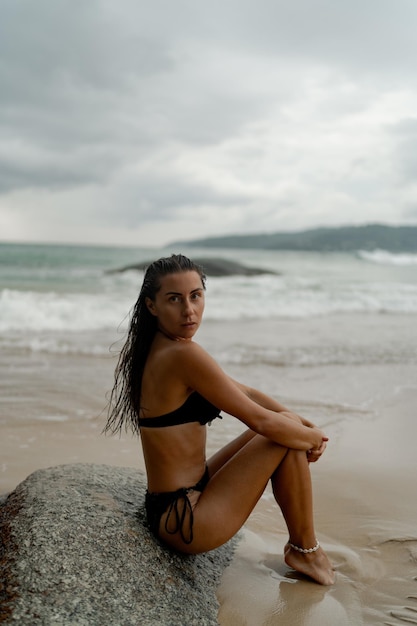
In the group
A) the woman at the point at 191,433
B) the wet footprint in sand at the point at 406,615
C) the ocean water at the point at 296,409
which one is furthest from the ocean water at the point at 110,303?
the wet footprint in sand at the point at 406,615

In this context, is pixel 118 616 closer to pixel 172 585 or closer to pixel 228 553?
pixel 172 585

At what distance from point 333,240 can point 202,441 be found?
6811 centimetres

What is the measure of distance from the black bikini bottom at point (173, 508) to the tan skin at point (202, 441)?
1.1 inches

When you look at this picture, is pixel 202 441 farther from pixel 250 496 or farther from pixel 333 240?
pixel 333 240

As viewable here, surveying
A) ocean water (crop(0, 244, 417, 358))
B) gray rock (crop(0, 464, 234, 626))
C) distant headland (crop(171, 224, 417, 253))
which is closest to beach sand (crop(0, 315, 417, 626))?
gray rock (crop(0, 464, 234, 626))

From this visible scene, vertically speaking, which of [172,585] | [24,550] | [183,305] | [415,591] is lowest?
[415,591]

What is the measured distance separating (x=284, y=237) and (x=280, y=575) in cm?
7558

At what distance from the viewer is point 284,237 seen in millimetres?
77562


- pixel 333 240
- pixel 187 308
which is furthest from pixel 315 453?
pixel 333 240

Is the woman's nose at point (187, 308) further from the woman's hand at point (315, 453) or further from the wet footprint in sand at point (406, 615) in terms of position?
the wet footprint in sand at point (406, 615)

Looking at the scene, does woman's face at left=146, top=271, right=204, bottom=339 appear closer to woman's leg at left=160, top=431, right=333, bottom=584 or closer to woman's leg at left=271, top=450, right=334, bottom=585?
woman's leg at left=160, top=431, right=333, bottom=584

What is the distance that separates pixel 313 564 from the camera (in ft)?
10.8

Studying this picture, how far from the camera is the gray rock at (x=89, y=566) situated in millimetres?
2438

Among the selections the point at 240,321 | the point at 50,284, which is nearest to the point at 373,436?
the point at 240,321
